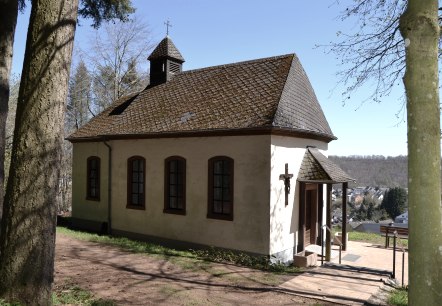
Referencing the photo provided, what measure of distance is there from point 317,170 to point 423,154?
9309 mm

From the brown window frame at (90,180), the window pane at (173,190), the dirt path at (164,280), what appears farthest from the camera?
the brown window frame at (90,180)

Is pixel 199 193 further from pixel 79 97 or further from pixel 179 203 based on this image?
pixel 79 97

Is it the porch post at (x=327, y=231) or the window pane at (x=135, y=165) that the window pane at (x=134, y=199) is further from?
the porch post at (x=327, y=231)

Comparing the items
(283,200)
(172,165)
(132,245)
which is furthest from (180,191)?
(283,200)

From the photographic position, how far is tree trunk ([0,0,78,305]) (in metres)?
5.35

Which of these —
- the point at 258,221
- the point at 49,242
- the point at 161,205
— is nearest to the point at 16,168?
the point at 49,242

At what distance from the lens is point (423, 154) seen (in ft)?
10.4

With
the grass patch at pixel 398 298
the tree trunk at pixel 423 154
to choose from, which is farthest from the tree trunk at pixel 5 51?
the grass patch at pixel 398 298

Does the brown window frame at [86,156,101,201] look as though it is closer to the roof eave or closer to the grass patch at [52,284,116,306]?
the roof eave

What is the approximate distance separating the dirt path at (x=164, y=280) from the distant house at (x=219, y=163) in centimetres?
177

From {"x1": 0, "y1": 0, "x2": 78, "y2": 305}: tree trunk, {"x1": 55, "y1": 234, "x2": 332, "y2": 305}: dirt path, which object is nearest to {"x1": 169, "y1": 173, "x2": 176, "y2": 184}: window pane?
{"x1": 55, "y1": 234, "x2": 332, "y2": 305}: dirt path

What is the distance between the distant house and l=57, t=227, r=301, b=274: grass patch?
0.30m

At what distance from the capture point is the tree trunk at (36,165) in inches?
211

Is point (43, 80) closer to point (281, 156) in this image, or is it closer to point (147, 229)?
point (281, 156)
